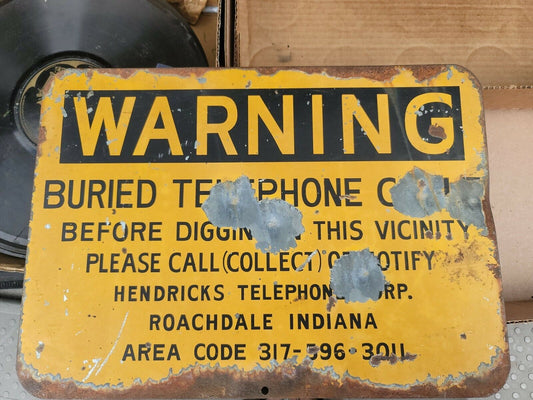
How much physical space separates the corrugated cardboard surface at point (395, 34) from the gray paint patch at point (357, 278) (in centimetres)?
41

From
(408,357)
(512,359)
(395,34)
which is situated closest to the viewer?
(408,357)

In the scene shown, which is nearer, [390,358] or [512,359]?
[390,358]

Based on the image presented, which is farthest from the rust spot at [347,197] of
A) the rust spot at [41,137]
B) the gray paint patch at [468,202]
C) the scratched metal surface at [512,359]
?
the scratched metal surface at [512,359]

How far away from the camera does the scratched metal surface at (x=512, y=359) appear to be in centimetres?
98

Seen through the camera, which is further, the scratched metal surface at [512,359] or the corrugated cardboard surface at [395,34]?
the scratched metal surface at [512,359]

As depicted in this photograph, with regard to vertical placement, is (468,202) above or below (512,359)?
above

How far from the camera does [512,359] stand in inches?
39.5

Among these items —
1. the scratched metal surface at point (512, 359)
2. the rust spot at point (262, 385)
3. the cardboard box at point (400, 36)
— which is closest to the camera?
the rust spot at point (262, 385)

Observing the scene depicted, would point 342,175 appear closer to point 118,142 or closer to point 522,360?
point 118,142

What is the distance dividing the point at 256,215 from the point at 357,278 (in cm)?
16

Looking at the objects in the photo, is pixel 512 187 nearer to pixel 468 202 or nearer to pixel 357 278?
pixel 468 202

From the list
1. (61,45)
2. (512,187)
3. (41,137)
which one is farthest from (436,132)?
(61,45)

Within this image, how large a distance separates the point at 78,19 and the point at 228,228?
577 millimetres

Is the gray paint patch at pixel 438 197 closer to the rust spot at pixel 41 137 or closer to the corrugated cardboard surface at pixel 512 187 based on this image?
the corrugated cardboard surface at pixel 512 187
